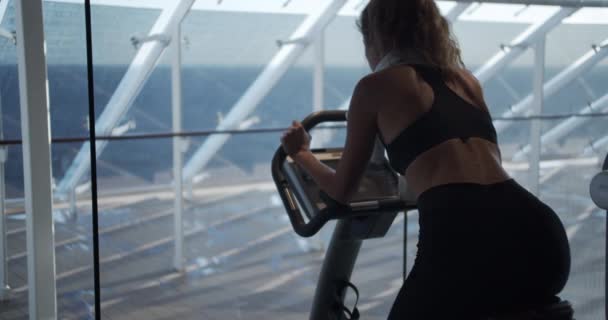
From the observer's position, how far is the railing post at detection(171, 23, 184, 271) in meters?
4.07

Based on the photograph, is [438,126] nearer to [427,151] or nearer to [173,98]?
[427,151]

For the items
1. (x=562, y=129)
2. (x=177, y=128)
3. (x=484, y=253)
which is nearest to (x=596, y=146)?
(x=562, y=129)

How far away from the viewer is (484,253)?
1.26 m

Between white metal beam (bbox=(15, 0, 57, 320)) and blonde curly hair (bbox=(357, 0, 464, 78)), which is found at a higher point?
blonde curly hair (bbox=(357, 0, 464, 78))

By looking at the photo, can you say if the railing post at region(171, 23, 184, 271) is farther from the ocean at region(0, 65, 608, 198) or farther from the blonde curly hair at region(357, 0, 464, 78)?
the blonde curly hair at region(357, 0, 464, 78)

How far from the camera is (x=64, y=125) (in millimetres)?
2129

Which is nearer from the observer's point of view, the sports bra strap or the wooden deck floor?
the sports bra strap

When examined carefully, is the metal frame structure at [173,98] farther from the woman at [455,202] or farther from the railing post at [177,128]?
the woman at [455,202]

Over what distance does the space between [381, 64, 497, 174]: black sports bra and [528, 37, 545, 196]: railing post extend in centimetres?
218

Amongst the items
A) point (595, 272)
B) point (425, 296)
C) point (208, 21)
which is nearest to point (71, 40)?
point (425, 296)

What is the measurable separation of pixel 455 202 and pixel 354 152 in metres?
0.23

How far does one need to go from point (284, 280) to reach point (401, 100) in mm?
2827

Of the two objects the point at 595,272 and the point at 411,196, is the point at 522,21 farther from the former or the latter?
the point at 411,196

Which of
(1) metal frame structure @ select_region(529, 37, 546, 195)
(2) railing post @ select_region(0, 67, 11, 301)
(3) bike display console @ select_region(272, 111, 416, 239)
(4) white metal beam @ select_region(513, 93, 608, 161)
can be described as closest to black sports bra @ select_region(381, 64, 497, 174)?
(3) bike display console @ select_region(272, 111, 416, 239)
